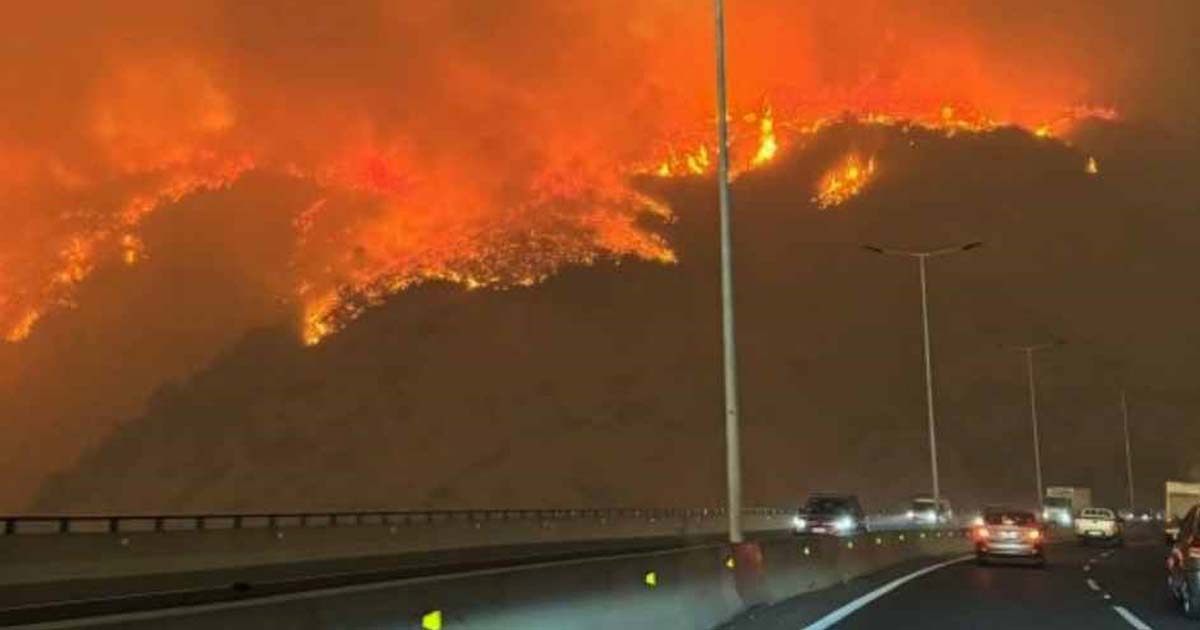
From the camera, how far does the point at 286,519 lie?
48.0m

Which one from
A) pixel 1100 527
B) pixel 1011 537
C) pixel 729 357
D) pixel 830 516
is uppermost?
pixel 729 357

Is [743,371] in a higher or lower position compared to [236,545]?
higher

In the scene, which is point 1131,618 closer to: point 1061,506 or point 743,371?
point 1061,506

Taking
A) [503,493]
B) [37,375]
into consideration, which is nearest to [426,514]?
[503,493]

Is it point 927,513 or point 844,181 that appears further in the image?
point 844,181

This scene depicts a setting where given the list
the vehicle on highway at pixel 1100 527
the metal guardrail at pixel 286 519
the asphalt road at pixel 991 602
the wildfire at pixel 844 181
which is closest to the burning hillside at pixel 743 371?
the wildfire at pixel 844 181

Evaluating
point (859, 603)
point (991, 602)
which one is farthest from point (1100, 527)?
point (859, 603)

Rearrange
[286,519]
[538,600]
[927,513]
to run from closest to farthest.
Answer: [538,600] → [286,519] → [927,513]

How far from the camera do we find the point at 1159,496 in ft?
379

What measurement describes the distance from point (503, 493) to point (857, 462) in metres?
32.8

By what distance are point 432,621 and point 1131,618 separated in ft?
45.5

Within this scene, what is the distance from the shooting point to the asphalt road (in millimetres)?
18125

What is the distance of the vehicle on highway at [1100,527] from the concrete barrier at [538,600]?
43.6 meters

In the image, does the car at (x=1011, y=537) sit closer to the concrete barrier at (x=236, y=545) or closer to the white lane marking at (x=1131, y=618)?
the white lane marking at (x=1131, y=618)
